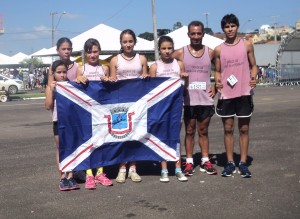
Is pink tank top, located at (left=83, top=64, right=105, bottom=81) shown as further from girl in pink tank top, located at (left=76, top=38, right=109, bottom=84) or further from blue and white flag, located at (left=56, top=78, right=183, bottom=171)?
blue and white flag, located at (left=56, top=78, right=183, bottom=171)

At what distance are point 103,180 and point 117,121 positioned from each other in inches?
32.0

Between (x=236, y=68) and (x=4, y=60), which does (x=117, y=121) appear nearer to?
(x=236, y=68)

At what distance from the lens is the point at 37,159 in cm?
733

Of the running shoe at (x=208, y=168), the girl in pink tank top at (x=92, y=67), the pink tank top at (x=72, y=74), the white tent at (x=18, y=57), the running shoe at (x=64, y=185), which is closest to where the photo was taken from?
the running shoe at (x=64, y=185)

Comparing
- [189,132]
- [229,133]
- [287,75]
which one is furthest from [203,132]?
[287,75]

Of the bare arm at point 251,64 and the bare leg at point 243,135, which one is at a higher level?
the bare arm at point 251,64

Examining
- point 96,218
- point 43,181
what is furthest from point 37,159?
point 96,218

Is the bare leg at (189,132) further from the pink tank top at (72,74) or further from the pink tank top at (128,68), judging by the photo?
the pink tank top at (72,74)

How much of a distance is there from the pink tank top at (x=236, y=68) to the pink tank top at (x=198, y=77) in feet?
0.76

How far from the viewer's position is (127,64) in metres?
5.69

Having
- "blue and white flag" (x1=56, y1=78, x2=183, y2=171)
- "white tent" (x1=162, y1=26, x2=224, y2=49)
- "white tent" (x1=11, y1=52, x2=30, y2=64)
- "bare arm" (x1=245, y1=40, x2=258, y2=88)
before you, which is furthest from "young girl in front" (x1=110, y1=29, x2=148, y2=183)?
"white tent" (x1=11, y1=52, x2=30, y2=64)

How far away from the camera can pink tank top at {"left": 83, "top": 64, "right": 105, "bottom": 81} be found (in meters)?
5.65

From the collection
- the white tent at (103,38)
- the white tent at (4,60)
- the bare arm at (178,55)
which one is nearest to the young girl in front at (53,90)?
the bare arm at (178,55)

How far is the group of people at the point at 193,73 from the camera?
18.5 ft
